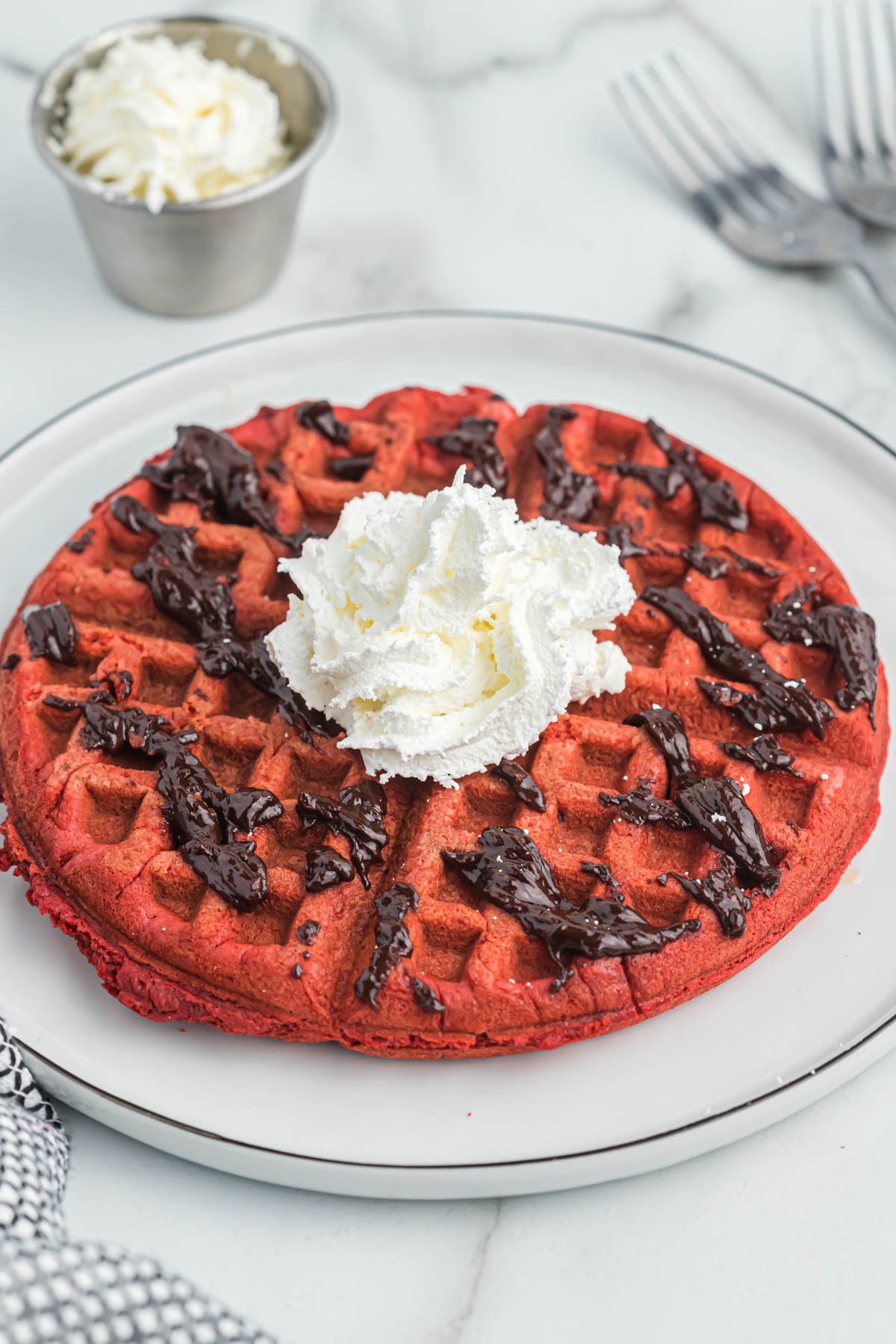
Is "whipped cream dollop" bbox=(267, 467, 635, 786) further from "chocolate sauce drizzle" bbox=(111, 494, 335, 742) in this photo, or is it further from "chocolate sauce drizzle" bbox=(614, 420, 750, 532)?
"chocolate sauce drizzle" bbox=(614, 420, 750, 532)

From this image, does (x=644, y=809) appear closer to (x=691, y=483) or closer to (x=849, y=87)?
(x=691, y=483)

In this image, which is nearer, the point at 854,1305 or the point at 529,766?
the point at 854,1305

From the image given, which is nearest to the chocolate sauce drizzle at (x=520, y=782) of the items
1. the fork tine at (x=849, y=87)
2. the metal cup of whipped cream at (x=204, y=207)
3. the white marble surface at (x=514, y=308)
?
the white marble surface at (x=514, y=308)

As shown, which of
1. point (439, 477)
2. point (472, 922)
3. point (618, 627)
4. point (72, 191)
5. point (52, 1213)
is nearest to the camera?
point (52, 1213)

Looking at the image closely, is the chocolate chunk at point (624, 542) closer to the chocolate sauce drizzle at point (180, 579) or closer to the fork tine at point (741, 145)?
the chocolate sauce drizzle at point (180, 579)

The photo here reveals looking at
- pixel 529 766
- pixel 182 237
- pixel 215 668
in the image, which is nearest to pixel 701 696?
pixel 529 766

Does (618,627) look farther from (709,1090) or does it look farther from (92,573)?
(92,573)

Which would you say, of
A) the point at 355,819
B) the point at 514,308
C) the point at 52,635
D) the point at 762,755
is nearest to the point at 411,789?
the point at 355,819
